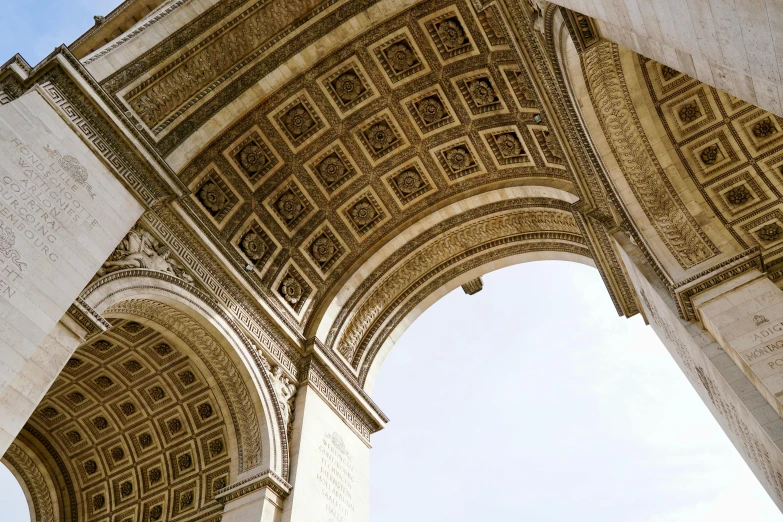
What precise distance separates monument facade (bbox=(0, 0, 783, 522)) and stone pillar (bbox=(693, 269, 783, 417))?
3 centimetres

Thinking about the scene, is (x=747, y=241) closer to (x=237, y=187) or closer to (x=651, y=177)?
(x=651, y=177)

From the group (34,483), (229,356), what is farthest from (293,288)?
(34,483)

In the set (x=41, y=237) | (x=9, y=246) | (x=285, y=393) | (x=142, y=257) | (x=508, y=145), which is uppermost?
(x=508, y=145)

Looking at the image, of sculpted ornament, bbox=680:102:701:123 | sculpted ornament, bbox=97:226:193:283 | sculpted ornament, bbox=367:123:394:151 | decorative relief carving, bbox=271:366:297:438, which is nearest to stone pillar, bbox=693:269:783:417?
sculpted ornament, bbox=680:102:701:123

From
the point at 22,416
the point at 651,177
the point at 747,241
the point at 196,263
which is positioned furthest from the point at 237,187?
the point at 747,241

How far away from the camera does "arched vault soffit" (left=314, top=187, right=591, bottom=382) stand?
53.1ft

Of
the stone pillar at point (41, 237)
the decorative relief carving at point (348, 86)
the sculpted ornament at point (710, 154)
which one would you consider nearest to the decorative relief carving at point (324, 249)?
the decorative relief carving at point (348, 86)

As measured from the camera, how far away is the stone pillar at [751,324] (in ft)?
26.1

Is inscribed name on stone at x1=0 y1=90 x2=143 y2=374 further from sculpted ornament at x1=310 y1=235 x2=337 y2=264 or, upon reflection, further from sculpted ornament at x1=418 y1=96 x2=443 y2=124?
sculpted ornament at x1=418 y1=96 x2=443 y2=124

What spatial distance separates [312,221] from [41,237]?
7.90 meters

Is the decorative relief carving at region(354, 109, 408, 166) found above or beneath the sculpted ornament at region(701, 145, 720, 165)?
above

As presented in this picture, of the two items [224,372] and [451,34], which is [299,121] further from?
[224,372]

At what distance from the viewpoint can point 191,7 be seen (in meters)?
13.0

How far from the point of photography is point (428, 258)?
17.5m
